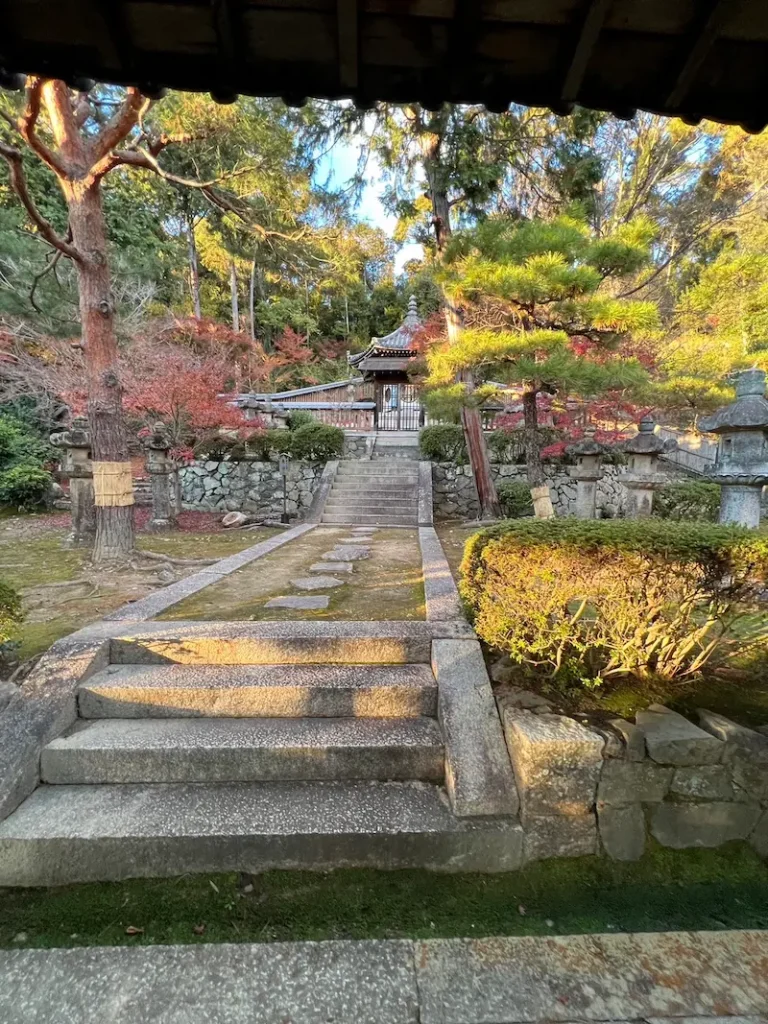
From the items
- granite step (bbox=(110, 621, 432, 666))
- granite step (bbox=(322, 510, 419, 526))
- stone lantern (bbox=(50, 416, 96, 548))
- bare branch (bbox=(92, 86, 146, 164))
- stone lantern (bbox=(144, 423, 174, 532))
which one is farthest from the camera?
granite step (bbox=(322, 510, 419, 526))

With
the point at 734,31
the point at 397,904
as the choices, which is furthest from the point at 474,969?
the point at 734,31

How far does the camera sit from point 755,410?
4785 millimetres

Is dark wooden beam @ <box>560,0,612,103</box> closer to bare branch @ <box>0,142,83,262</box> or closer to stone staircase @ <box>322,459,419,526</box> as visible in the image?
bare branch @ <box>0,142,83,262</box>

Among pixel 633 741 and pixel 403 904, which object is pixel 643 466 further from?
pixel 403 904

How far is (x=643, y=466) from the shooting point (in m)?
6.33

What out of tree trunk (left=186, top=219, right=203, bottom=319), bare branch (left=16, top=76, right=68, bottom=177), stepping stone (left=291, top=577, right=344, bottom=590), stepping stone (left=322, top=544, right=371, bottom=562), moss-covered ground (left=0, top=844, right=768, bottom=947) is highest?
tree trunk (left=186, top=219, right=203, bottom=319)

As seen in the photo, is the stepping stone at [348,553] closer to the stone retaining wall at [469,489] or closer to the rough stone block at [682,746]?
the rough stone block at [682,746]

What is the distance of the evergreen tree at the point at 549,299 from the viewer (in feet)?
17.6

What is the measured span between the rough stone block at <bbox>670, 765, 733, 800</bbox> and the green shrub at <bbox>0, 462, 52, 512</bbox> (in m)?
12.8

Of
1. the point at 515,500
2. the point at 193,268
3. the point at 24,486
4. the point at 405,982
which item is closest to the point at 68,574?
the point at 405,982

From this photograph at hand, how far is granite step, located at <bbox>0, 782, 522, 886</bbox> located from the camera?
1.75 m

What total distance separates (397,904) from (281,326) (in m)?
28.3

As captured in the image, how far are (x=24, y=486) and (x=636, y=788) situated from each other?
41.8ft

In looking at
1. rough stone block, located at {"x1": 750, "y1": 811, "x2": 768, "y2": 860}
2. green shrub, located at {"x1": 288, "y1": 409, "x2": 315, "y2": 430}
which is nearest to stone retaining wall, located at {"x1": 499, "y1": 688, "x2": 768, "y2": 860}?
rough stone block, located at {"x1": 750, "y1": 811, "x2": 768, "y2": 860}
